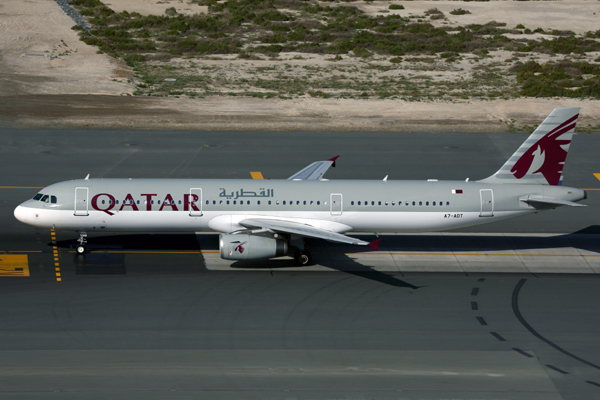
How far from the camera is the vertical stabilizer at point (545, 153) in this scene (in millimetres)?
38250

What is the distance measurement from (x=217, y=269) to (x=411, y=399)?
14.8 m

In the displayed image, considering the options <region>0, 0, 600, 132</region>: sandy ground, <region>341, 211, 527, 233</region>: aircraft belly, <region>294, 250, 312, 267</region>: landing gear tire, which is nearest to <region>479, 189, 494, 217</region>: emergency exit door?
A: <region>341, 211, 527, 233</region>: aircraft belly

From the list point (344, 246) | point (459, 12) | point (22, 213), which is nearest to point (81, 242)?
point (22, 213)

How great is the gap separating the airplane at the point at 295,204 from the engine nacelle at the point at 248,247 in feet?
0.17

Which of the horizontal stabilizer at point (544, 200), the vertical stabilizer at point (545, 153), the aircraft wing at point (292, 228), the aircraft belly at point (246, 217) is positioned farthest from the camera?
the vertical stabilizer at point (545, 153)

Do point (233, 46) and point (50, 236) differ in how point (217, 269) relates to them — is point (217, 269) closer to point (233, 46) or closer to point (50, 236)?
point (50, 236)

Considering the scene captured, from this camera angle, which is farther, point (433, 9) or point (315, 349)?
point (433, 9)

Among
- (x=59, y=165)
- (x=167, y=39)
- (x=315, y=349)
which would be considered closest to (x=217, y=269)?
(x=315, y=349)

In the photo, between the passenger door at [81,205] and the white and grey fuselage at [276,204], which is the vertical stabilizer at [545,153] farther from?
the passenger door at [81,205]

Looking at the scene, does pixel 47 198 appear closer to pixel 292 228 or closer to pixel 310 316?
pixel 292 228

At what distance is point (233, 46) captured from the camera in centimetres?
10062

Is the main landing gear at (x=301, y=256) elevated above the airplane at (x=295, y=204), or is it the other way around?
the airplane at (x=295, y=204)

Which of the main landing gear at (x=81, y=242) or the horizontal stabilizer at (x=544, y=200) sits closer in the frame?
the horizontal stabilizer at (x=544, y=200)

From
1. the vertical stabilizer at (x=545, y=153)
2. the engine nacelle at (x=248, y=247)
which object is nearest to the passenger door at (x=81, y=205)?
the engine nacelle at (x=248, y=247)
